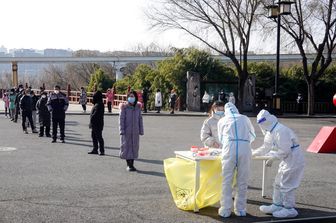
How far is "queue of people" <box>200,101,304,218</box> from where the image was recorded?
260 inches

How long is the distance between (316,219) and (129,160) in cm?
456

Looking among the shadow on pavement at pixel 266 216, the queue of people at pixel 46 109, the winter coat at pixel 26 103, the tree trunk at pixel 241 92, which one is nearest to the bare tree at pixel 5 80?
the tree trunk at pixel 241 92

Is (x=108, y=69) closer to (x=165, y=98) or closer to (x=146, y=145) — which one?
(x=165, y=98)

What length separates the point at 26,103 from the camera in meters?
17.2

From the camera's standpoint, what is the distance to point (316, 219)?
6.74 meters

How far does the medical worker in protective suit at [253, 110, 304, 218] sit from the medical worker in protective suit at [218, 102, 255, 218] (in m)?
0.38

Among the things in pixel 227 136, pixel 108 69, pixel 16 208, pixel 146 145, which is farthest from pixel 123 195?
pixel 108 69

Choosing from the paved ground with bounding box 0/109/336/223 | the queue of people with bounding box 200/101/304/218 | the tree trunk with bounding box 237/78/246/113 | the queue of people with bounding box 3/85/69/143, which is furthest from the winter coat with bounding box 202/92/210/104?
the queue of people with bounding box 200/101/304/218

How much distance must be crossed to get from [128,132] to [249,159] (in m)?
3.95

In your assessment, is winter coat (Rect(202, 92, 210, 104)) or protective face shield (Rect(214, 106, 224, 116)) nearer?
protective face shield (Rect(214, 106, 224, 116))

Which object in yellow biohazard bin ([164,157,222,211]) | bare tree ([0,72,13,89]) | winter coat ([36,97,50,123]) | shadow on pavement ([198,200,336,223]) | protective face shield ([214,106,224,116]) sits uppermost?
bare tree ([0,72,13,89])

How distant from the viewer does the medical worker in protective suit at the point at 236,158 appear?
21.6 feet

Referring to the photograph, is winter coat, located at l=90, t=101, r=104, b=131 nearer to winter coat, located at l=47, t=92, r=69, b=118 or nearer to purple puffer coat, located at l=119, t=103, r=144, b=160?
purple puffer coat, located at l=119, t=103, r=144, b=160

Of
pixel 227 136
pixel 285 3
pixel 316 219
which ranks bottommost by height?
pixel 316 219
